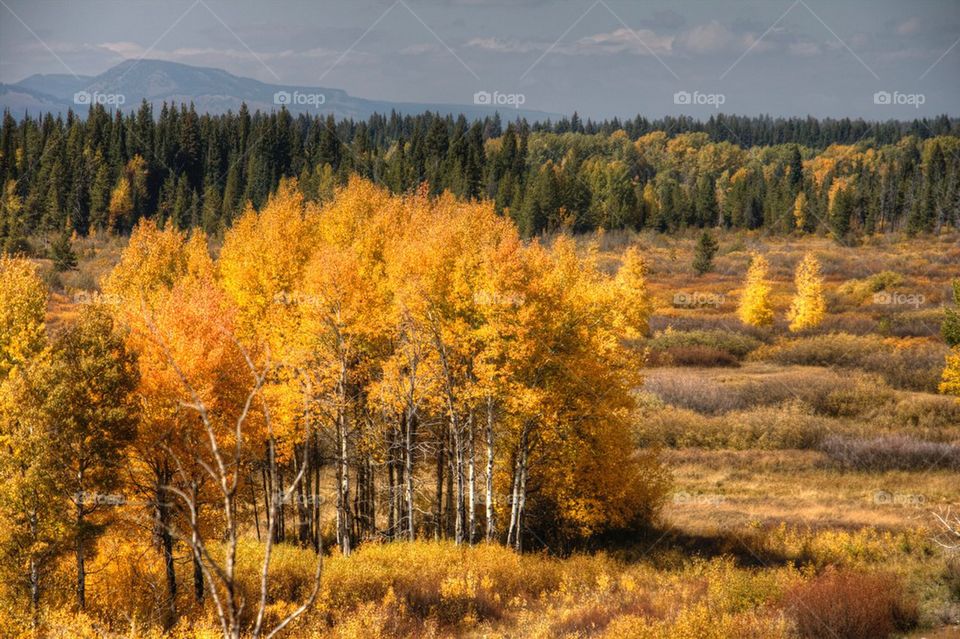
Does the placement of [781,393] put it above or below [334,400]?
below

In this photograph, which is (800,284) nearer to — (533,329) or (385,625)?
(533,329)

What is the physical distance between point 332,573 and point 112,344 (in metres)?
8.41

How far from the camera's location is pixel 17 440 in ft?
60.4

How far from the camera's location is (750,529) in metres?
28.0

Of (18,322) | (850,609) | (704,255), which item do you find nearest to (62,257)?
(18,322)

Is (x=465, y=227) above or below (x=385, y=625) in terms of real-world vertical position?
above

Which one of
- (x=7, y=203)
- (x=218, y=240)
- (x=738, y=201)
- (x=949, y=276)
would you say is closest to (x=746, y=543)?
(x=949, y=276)

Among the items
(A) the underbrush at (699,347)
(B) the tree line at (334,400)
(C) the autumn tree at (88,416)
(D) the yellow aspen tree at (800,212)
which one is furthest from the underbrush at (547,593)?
(D) the yellow aspen tree at (800,212)

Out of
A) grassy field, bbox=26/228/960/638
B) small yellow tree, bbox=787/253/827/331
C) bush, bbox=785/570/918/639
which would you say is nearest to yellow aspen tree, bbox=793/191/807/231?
grassy field, bbox=26/228/960/638

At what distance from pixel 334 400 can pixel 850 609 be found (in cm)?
1541

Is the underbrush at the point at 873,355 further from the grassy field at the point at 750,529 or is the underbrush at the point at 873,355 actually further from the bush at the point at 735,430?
the bush at the point at 735,430

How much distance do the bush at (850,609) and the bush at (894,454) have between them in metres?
21.5

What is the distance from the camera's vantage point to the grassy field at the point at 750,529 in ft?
58.3

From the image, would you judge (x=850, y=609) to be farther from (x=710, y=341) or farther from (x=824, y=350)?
(x=710, y=341)
